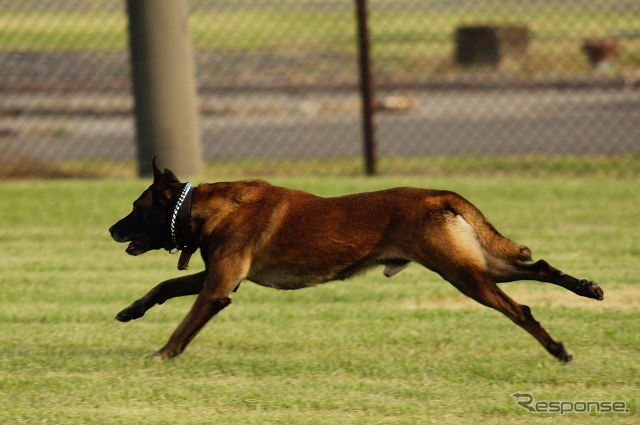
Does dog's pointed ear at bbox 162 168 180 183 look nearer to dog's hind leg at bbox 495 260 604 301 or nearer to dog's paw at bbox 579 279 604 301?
dog's hind leg at bbox 495 260 604 301

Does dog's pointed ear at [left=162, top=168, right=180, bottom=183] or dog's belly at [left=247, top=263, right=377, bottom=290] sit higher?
dog's pointed ear at [left=162, top=168, right=180, bottom=183]

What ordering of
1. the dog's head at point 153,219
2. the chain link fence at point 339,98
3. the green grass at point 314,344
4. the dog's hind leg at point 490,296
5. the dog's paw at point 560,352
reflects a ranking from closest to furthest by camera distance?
the green grass at point 314,344 < the dog's hind leg at point 490,296 < the dog's paw at point 560,352 < the dog's head at point 153,219 < the chain link fence at point 339,98

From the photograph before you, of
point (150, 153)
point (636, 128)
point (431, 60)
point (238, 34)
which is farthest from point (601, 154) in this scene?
point (238, 34)

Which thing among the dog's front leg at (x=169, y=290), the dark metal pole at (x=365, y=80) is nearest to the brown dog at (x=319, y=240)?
the dog's front leg at (x=169, y=290)

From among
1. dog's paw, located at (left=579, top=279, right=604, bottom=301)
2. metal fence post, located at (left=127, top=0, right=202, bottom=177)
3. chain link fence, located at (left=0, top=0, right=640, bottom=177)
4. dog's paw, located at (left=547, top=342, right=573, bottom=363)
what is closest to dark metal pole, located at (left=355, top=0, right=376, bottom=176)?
chain link fence, located at (left=0, top=0, right=640, bottom=177)

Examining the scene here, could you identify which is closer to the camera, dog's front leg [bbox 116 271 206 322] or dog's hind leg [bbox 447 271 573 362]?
dog's hind leg [bbox 447 271 573 362]

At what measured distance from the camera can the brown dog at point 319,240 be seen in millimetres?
5090

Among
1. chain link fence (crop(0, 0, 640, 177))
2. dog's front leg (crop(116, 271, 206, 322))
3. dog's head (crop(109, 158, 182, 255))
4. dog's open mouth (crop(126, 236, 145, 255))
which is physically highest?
dog's head (crop(109, 158, 182, 255))

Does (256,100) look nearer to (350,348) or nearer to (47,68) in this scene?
(47,68)

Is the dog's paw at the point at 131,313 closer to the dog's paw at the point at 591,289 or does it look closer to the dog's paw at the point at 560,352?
the dog's paw at the point at 560,352

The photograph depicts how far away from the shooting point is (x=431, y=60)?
2017 centimetres

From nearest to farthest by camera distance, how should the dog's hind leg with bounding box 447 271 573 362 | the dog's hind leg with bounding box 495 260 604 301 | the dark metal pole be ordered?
the dog's hind leg with bounding box 447 271 573 362 < the dog's hind leg with bounding box 495 260 604 301 < the dark metal pole

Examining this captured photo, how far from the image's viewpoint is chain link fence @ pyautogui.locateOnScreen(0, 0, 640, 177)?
1182 centimetres

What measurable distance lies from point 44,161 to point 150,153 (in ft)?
5.52
